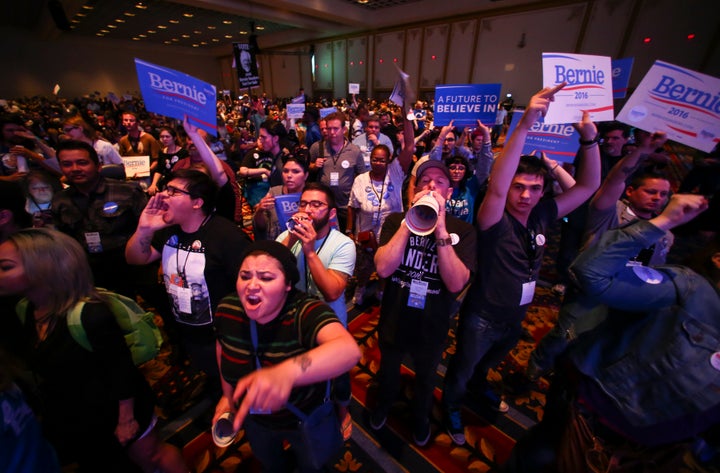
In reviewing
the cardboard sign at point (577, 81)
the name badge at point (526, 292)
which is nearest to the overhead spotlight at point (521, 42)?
the cardboard sign at point (577, 81)

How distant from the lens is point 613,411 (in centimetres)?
125

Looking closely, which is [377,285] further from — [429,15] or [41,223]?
[429,15]

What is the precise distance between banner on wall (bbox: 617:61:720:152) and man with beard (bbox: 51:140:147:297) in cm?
370

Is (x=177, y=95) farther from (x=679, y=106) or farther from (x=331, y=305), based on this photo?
(x=679, y=106)

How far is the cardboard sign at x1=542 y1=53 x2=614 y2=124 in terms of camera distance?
7.11 ft

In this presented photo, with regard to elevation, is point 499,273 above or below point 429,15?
below

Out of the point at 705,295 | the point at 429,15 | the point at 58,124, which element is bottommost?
the point at 705,295

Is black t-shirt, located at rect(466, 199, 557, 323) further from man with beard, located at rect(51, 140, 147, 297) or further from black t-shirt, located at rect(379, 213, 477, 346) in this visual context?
man with beard, located at rect(51, 140, 147, 297)

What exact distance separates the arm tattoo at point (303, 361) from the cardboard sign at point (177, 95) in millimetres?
2331

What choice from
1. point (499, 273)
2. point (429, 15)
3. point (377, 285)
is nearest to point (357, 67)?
point (429, 15)

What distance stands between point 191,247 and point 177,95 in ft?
4.79

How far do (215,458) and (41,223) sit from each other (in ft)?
7.89

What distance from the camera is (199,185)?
1888 mm

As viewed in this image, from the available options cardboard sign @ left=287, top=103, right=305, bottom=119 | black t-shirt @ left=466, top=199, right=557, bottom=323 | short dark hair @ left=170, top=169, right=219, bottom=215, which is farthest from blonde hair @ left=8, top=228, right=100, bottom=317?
cardboard sign @ left=287, top=103, right=305, bottom=119
